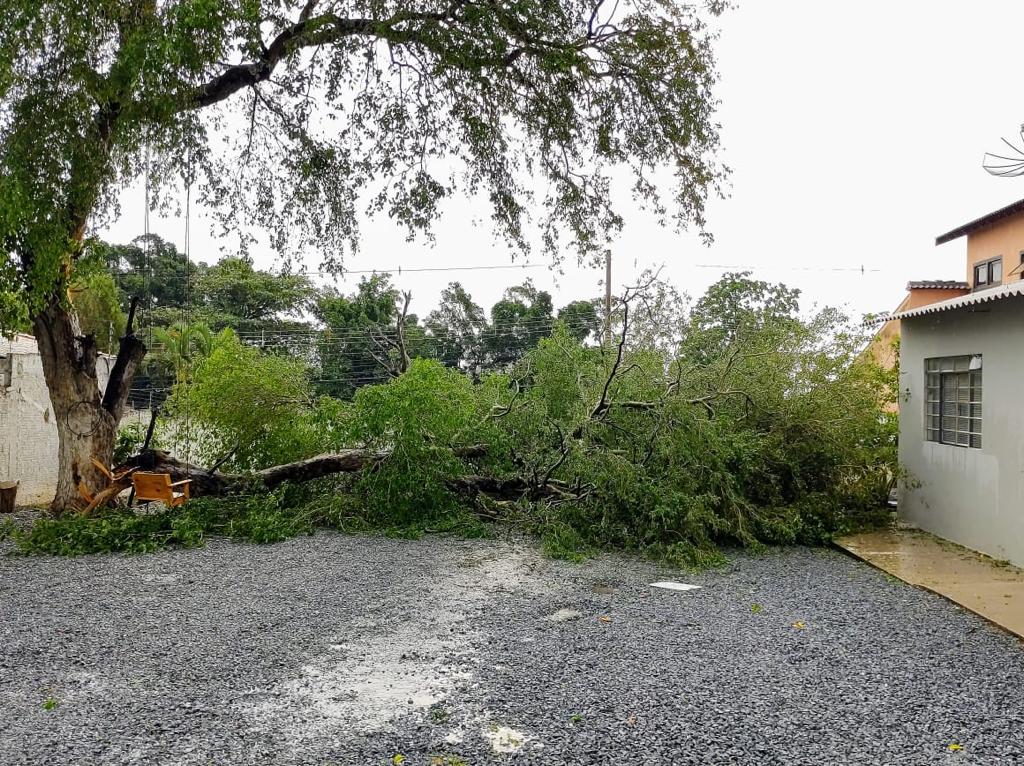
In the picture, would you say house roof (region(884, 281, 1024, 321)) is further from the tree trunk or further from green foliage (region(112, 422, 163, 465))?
green foliage (region(112, 422, 163, 465))

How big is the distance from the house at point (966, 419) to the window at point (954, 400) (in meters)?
0.01

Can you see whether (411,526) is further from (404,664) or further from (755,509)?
(404,664)

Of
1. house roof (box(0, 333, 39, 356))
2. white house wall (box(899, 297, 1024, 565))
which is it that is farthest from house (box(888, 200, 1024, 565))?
house roof (box(0, 333, 39, 356))

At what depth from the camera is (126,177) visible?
31.0ft

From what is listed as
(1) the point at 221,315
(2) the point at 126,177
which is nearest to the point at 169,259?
(1) the point at 221,315

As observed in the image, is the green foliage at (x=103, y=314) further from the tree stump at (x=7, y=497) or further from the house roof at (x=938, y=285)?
the house roof at (x=938, y=285)

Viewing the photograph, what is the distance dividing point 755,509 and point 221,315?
2734 centimetres

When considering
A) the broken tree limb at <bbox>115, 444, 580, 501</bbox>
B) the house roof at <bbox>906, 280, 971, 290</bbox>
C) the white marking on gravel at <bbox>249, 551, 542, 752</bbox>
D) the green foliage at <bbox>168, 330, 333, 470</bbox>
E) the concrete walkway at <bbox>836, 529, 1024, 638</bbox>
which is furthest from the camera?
the house roof at <bbox>906, 280, 971, 290</bbox>

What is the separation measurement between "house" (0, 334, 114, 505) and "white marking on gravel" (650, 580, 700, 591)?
29.9 feet

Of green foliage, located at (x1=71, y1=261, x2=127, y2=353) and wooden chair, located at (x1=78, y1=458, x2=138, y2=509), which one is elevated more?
green foliage, located at (x1=71, y1=261, x2=127, y2=353)

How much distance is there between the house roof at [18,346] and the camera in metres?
11.1

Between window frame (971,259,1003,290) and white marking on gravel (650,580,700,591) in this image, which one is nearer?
white marking on gravel (650,580,700,591)

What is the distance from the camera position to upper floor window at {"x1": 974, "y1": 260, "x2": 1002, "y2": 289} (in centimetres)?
1818

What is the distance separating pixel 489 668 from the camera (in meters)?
4.52
